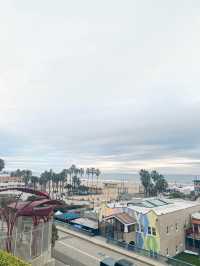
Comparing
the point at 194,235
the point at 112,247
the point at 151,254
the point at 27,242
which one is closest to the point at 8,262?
the point at 27,242

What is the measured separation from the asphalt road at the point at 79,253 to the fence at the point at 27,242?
884cm

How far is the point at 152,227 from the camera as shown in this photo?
105 ft

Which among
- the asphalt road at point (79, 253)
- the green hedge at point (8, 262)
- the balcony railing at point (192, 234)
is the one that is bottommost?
the asphalt road at point (79, 253)

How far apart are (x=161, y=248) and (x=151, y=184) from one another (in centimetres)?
6039

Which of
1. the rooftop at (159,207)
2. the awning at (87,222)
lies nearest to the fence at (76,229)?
the awning at (87,222)

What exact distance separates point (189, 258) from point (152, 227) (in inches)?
245

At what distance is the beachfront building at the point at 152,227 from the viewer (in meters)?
31.8

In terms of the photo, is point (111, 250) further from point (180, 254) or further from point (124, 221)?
point (180, 254)

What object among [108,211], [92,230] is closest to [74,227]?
[92,230]

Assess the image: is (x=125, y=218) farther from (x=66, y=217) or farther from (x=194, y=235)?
(x=66, y=217)

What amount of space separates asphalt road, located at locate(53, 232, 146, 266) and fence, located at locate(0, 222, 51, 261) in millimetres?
8845

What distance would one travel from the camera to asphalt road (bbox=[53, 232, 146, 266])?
2737 cm

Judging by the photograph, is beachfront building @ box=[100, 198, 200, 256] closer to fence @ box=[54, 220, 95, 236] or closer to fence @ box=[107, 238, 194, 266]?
fence @ box=[107, 238, 194, 266]

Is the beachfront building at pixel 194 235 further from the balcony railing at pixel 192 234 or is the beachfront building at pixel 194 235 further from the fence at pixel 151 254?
the fence at pixel 151 254
